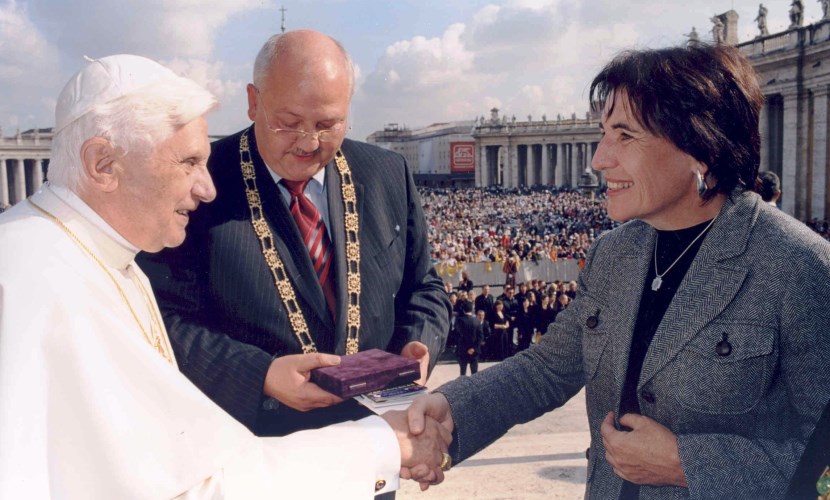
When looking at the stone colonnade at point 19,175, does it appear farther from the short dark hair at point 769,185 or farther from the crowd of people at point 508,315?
the short dark hair at point 769,185

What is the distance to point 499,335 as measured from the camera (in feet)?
44.3

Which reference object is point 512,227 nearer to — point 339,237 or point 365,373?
point 339,237

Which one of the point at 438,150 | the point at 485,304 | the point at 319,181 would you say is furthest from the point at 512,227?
the point at 438,150

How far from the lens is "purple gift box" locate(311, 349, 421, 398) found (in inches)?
104

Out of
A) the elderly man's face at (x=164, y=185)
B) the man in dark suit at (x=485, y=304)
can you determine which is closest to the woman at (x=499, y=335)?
the man in dark suit at (x=485, y=304)

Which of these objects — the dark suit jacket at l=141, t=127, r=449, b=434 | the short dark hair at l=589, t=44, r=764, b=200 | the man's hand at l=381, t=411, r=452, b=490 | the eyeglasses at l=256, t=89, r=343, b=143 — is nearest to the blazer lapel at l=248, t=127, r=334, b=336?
the dark suit jacket at l=141, t=127, r=449, b=434

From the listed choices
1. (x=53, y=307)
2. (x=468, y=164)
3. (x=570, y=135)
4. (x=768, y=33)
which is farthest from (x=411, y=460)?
(x=468, y=164)

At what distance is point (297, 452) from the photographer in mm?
2314

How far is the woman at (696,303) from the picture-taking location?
2.27 meters

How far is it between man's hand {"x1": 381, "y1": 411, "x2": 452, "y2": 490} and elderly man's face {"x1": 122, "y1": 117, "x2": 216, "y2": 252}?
1.01 metres

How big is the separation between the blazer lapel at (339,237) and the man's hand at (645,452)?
3.77ft

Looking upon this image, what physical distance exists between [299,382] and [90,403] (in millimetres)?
946

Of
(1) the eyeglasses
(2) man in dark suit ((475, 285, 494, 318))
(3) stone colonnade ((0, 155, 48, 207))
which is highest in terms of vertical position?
(3) stone colonnade ((0, 155, 48, 207))

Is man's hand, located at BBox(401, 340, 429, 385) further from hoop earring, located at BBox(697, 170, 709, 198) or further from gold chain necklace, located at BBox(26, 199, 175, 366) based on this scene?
hoop earring, located at BBox(697, 170, 709, 198)
